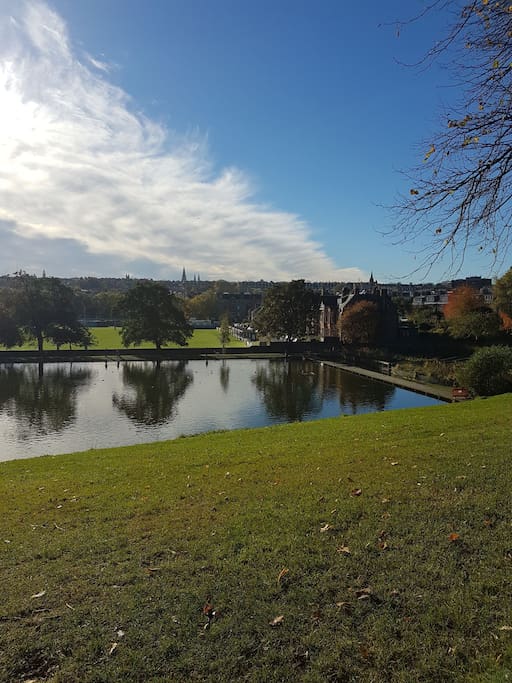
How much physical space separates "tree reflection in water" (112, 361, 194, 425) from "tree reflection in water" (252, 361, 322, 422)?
5.84 m

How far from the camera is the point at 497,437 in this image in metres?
9.32

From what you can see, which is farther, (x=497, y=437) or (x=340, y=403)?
(x=340, y=403)

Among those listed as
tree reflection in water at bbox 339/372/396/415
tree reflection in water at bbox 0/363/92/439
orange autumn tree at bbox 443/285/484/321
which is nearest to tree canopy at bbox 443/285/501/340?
orange autumn tree at bbox 443/285/484/321

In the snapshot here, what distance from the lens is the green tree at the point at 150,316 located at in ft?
189

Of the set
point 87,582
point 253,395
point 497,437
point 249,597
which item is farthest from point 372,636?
point 253,395

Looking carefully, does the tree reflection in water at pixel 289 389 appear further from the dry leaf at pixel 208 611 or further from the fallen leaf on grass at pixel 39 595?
the dry leaf at pixel 208 611

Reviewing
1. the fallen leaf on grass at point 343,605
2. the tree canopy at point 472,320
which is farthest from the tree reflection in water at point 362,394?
the fallen leaf on grass at point 343,605

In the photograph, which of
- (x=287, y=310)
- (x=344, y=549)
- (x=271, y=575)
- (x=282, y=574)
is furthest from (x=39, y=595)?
(x=287, y=310)

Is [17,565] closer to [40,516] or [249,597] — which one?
[40,516]

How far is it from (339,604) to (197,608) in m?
1.18

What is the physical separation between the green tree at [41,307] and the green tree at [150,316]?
21.6 feet

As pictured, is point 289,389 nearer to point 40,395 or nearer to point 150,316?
point 40,395

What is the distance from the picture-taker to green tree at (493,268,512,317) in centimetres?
5347

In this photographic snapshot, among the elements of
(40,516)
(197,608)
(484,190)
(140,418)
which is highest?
(484,190)
